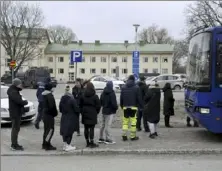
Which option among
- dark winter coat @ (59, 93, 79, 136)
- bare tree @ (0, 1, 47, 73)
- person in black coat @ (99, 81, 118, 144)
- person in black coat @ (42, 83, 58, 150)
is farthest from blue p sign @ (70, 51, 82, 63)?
bare tree @ (0, 1, 47, 73)

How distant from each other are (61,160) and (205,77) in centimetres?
421

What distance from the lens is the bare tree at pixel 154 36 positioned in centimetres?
10154

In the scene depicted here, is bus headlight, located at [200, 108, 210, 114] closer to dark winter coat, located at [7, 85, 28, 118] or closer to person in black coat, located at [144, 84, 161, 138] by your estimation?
person in black coat, located at [144, 84, 161, 138]

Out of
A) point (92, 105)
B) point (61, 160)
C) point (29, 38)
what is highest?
point (29, 38)

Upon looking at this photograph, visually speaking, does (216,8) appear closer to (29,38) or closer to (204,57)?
(29,38)

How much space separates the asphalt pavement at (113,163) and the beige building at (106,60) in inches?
3277

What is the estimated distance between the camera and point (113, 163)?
7.82 metres

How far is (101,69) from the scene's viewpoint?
93.3 meters

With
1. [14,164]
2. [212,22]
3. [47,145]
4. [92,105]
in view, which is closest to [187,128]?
[92,105]

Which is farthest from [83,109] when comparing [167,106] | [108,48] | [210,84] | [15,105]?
[108,48]

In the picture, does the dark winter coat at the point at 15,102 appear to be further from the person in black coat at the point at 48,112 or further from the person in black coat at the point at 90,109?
the person in black coat at the point at 90,109

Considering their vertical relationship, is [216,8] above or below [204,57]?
Answer: above

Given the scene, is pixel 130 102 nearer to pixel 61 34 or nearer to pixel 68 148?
pixel 68 148

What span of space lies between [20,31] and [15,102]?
159ft
